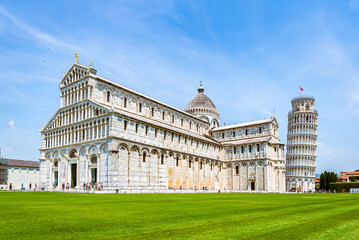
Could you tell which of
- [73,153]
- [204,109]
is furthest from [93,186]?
[204,109]

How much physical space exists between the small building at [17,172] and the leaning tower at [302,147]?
77.9 m

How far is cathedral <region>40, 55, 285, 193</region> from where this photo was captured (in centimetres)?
4769

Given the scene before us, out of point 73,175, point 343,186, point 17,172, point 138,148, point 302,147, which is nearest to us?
point 138,148

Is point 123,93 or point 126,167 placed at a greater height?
point 123,93

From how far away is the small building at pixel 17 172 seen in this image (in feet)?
257

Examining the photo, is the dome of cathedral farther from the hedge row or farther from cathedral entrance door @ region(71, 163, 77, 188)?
the hedge row

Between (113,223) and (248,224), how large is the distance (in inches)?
181

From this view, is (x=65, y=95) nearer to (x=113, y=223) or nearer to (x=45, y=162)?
(x=45, y=162)

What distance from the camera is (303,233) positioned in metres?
9.02

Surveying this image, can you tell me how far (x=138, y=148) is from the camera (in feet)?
164

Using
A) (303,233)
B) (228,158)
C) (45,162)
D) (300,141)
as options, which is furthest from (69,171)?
(300,141)

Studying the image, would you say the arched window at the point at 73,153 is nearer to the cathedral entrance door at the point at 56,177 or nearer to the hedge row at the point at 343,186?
the cathedral entrance door at the point at 56,177

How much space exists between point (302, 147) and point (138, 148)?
71956mm

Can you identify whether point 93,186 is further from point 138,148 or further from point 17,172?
point 17,172
